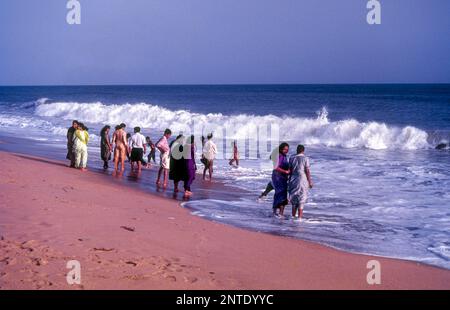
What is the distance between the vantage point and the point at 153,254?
5957mm

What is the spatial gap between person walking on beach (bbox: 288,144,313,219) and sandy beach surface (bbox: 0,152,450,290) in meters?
1.79

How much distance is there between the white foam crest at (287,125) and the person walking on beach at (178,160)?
53.0 ft

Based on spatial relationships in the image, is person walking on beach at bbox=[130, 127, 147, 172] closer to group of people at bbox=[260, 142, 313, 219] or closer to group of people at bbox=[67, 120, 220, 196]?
group of people at bbox=[67, 120, 220, 196]

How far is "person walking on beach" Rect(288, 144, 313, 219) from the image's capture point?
9.45 meters

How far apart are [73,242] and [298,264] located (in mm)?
2921

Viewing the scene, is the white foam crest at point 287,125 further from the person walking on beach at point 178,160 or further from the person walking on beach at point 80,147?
the person walking on beach at point 178,160

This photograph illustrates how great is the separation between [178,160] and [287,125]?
2334 centimetres

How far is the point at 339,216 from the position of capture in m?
9.74

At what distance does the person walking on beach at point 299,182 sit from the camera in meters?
9.45

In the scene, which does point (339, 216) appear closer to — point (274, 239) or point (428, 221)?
point (428, 221)

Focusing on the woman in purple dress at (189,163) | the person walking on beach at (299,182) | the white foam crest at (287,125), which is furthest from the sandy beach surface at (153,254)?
the white foam crest at (287,125)

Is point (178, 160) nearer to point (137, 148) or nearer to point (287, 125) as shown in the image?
point (137, 148)

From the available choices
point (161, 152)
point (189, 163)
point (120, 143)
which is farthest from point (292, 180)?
point (120, 143)

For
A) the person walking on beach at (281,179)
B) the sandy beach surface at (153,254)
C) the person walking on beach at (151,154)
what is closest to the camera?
the sandy beach surface at (153,254)
